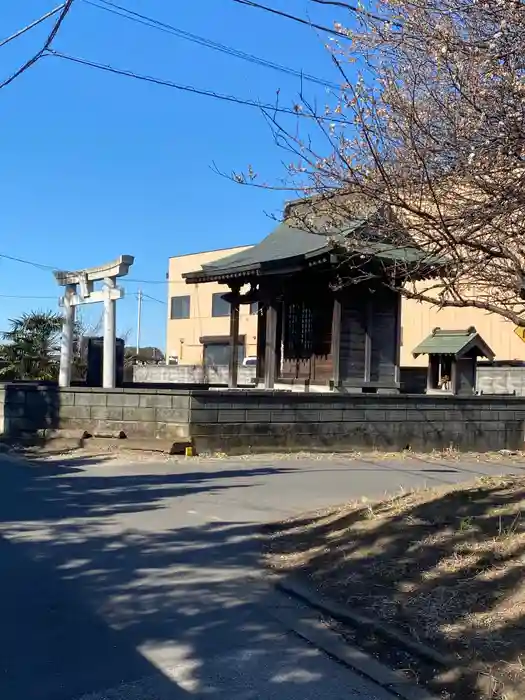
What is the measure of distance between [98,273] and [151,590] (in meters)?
11.2

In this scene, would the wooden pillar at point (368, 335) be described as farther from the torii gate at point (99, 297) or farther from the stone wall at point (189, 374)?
the stone wall at point (189, 374)

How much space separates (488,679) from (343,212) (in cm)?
454

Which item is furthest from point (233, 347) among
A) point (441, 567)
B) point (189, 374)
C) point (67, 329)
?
point (189, 374)

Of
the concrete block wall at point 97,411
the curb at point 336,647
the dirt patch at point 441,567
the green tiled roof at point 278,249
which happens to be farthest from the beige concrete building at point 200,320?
the curb at point 336,647

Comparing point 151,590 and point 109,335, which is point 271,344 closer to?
point 109,335

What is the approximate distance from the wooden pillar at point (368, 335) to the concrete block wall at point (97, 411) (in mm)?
5718

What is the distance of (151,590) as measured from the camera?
620 cm

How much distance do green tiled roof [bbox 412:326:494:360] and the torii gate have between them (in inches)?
356

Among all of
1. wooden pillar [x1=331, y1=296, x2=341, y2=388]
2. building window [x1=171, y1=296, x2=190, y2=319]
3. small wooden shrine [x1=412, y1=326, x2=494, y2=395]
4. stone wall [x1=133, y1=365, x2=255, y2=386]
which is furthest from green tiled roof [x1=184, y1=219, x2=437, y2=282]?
building window [x1=171, y1=296, x2=190, y2=319]

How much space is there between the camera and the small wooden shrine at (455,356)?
68.0 ft

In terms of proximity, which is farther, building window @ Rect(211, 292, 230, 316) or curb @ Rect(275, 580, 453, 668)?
building window @ Rect(211, 292, 230, 316)

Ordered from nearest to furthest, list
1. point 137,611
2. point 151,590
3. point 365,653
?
point 365,653 < point 137,611 < point 151,590

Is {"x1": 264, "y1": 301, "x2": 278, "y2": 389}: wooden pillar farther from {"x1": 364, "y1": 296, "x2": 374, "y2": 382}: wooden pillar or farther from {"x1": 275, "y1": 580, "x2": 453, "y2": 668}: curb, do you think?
{"x1": 275, "y1": 580, "x2": 453, "y2": 668}: curb

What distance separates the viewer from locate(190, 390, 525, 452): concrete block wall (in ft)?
48.2
